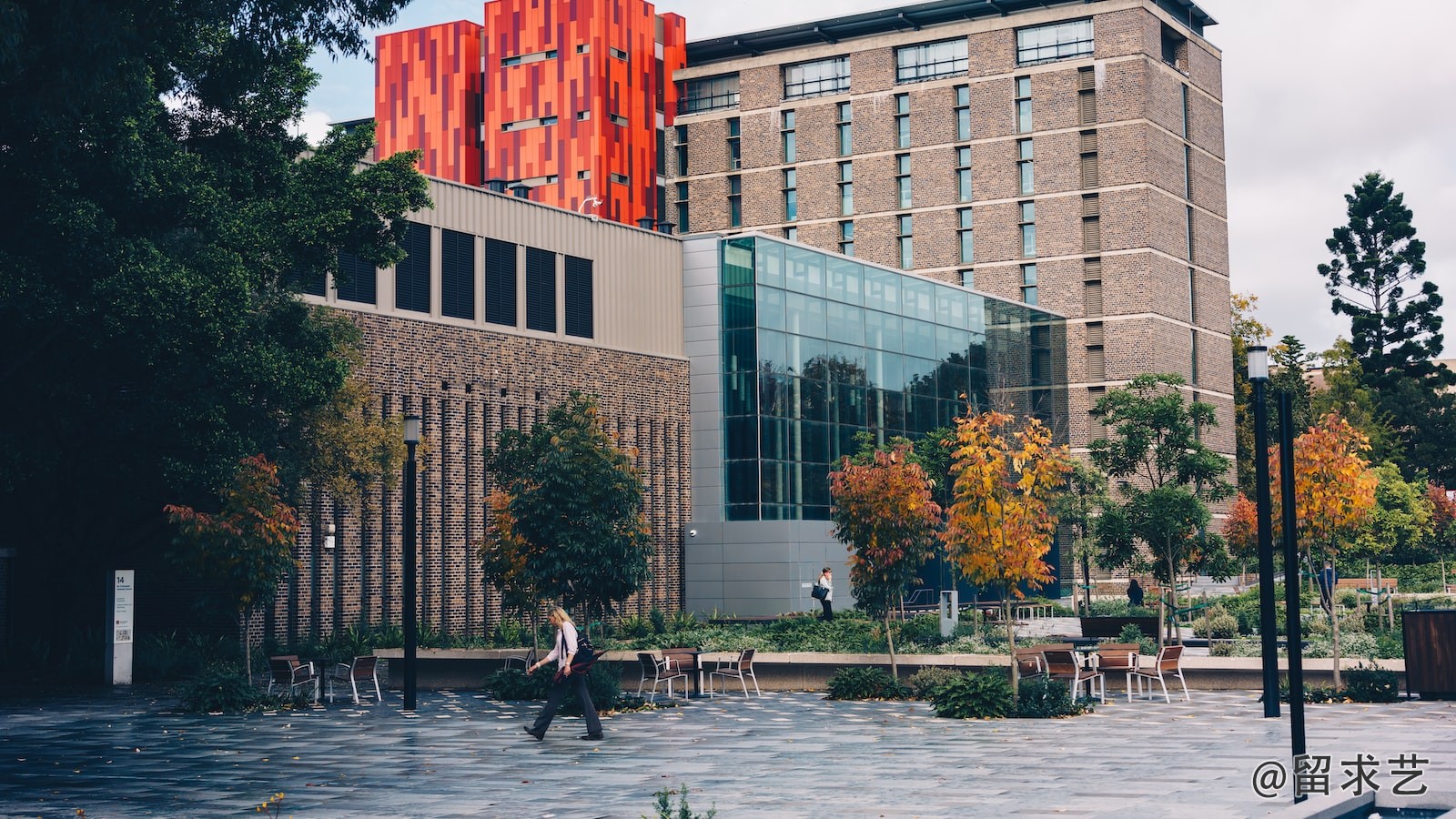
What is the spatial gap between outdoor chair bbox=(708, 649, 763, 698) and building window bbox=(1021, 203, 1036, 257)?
4647cm

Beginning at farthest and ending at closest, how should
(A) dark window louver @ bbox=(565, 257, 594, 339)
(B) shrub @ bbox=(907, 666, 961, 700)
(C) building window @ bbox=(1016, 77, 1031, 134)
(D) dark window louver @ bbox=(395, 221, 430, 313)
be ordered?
(C) building window @ bbox=(1016, 77, 1031, 134), (A) dark window louver @ bbox=(565, 257, 594, 339), (D) dark window louver @ bbox=(395, 221, 430, 313), (B) shrub @ bbox=(907, 666, 961, 700)

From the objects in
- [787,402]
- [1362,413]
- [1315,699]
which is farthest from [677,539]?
[1362,413]

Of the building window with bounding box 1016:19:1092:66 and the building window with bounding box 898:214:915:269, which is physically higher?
the building window with bounding box 1016:19:1092:66

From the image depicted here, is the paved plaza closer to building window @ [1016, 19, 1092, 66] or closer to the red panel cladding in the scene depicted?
building window @ [1016, 19, 1092, 66]

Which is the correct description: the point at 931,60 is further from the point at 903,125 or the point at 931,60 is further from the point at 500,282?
the point at 500,282

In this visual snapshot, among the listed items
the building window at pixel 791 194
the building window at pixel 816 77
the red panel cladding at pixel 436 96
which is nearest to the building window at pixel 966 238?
the building window at pixel 791 194

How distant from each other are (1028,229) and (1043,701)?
5227cm

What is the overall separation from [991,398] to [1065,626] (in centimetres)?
1647

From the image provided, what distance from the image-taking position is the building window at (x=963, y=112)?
235ft

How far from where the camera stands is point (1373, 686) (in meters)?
21.6

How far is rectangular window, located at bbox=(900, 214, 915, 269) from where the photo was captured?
240 ft

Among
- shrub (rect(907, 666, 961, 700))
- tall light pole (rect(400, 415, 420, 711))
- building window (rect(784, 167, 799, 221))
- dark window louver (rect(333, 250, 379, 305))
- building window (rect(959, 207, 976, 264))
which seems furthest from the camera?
building window (rect(784, 167, 799, 221))

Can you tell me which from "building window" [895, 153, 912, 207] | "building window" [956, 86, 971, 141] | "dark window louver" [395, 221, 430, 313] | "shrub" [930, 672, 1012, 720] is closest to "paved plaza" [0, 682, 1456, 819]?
"shrub" [930, 672, 1012, 720]

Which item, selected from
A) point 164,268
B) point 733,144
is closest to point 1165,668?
point 164,268
